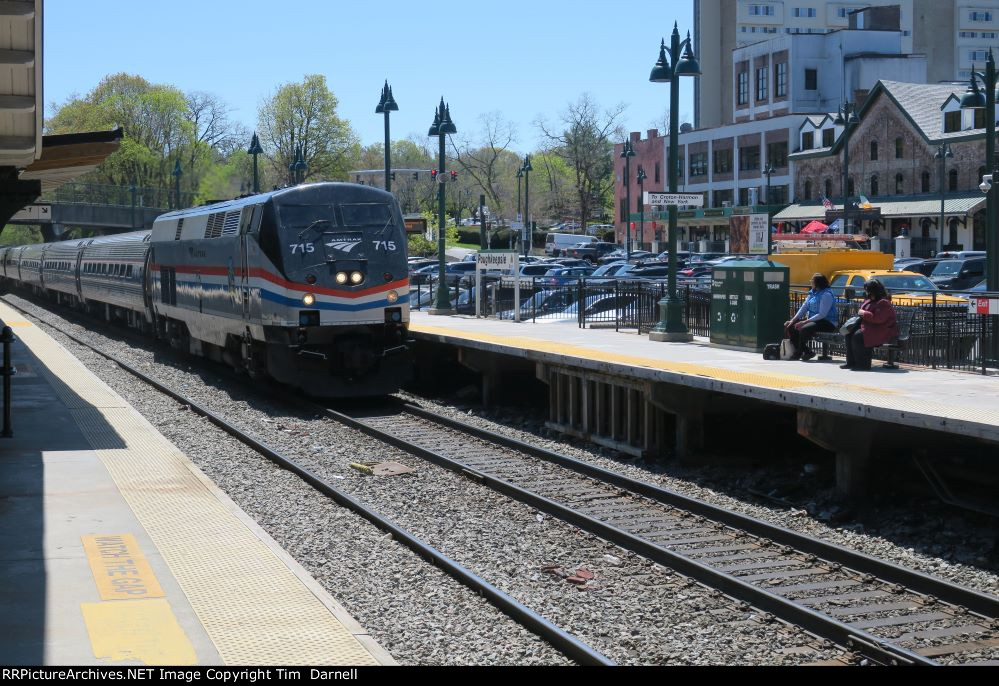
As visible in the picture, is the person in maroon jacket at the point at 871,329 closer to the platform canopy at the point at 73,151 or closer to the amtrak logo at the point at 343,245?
the amtrak logo at the point at 343,245

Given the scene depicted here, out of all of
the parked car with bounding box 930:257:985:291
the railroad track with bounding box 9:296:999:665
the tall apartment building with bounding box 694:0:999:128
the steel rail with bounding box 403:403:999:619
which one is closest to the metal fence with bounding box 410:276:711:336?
the steel rail with bounding box 403:403:999:619

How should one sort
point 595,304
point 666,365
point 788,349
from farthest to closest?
point 595,304 → point 788,349 → point 666,365

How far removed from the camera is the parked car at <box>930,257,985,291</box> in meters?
37.6

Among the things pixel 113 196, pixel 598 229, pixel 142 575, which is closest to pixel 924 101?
pixel 598 229

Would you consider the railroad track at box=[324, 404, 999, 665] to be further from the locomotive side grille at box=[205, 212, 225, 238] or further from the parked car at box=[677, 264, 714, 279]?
the parked car at box=[677, 264, 714, 279]

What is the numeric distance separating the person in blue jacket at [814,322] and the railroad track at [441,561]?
7731 millimetres

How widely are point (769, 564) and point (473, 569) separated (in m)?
2.53

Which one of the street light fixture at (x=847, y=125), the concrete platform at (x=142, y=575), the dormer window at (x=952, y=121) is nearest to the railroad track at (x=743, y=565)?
the concrete platform at (x=142, y=575)

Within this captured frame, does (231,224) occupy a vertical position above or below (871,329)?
above

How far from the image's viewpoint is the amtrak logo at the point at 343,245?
2023cm

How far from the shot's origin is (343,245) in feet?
66.7

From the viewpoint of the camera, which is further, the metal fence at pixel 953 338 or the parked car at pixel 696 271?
the parked car at pixel 696 271

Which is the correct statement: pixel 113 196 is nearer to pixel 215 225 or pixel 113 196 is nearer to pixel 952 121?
pixel 952 121
